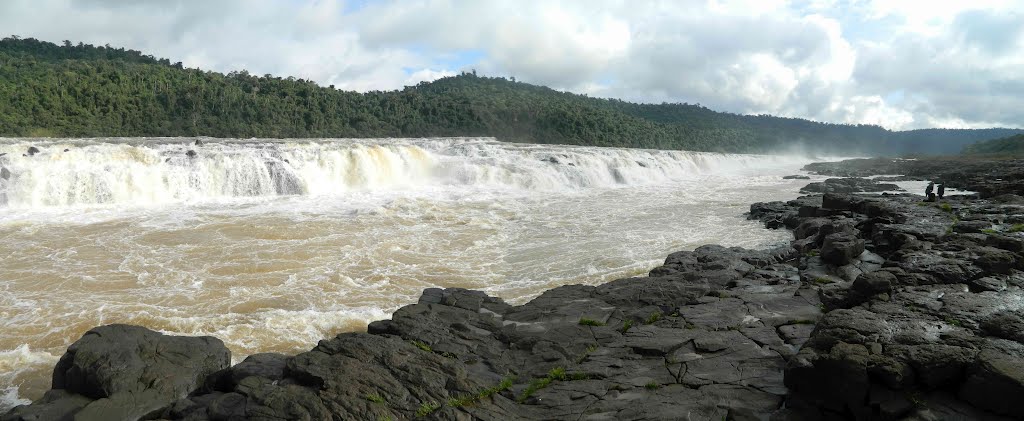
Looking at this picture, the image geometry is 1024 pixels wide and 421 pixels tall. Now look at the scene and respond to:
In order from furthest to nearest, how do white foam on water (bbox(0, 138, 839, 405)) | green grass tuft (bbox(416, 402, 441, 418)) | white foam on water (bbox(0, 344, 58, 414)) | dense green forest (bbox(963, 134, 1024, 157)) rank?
dense green forest (bbox(963, 134, 1024, 157)) < white foam on water (bbox(0, 138, 839, 405)) < white foam on water (bbox(0, 344, 58, 414)) < green grass tuft (bbox(416, 402, 441, 418))

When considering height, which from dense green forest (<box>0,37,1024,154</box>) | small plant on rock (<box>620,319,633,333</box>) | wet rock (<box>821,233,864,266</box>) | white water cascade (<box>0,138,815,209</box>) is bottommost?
small plant on rock (<box>620,319,633,333</box>)

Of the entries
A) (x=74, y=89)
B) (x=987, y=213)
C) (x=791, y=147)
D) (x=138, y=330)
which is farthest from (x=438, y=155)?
(x=791, y=147)

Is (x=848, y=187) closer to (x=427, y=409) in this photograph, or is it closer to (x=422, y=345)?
(x=422, y=345)

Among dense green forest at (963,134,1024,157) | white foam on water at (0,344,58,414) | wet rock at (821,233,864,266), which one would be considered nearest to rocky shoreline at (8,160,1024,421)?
white foam on water at (0,344,58,414)

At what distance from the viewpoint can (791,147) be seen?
137750 mm

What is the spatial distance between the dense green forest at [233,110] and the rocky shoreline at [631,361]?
182 feet

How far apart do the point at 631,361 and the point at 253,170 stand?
21.9m

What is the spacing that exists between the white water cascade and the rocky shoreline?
17976 mm

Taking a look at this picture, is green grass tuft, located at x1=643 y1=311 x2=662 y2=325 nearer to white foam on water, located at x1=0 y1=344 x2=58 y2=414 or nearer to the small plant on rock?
the small plant on rock

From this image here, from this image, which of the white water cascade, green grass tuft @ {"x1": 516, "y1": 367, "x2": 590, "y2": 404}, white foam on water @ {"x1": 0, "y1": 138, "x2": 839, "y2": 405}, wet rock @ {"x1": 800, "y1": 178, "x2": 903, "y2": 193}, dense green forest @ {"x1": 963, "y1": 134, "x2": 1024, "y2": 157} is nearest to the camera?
green grass tuft @ {"x1": 516, "y1": 367, "x2": 590, "y2": 404}

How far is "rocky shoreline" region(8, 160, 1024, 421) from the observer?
4930 millimetres

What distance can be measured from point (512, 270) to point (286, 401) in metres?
7.55

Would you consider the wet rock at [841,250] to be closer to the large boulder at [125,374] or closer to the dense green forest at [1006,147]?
the large boulder at [125,374]

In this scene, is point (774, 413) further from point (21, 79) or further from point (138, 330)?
point (21, 79)
